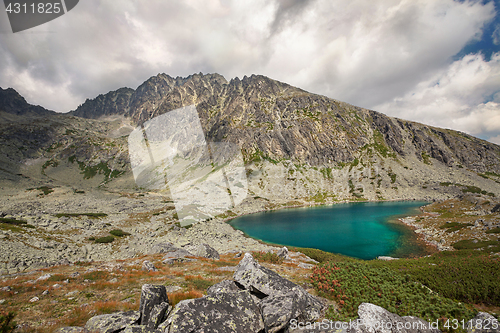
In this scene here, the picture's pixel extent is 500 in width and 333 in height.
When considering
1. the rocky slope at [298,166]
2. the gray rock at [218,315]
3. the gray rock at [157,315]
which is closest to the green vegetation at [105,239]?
the rocky slope at [298,166]

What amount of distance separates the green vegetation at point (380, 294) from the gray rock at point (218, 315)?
4154mm

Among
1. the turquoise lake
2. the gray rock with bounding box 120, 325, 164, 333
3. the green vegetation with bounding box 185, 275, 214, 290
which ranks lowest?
the turquoise lake

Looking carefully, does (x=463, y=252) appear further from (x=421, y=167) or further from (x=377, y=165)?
(x=421, y=167)

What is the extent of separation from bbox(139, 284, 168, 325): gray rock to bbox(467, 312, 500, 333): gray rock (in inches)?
498

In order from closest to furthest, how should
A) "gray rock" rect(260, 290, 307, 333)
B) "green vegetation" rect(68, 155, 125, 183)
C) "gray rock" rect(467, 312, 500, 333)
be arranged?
"gray rock" rect(467, 312, 500, 333)
"gray rock" rect(260, 290, 307, 333)
"green vegetation" rect(68, 155, 125, 183)

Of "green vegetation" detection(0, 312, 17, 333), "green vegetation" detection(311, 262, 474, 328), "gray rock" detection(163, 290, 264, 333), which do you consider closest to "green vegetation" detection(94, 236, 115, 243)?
"green vegetation" detection(0, 312, 17, 333)

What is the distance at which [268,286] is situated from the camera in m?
10.2

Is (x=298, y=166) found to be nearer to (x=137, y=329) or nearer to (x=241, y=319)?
(x=241, y=319)

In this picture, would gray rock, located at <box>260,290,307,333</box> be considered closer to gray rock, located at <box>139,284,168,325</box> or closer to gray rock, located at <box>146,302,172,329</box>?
gray rock, located at <box>146,302,172,329</box>

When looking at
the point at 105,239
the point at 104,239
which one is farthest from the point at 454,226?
the point at 104,239

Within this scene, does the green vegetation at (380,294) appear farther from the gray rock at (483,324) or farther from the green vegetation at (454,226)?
the green vegetation at (454,226)

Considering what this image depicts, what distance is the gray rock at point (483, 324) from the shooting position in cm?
680

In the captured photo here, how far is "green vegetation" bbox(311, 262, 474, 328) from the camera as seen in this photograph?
8.31 metres

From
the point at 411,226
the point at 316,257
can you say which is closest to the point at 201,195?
the point at 316,257
